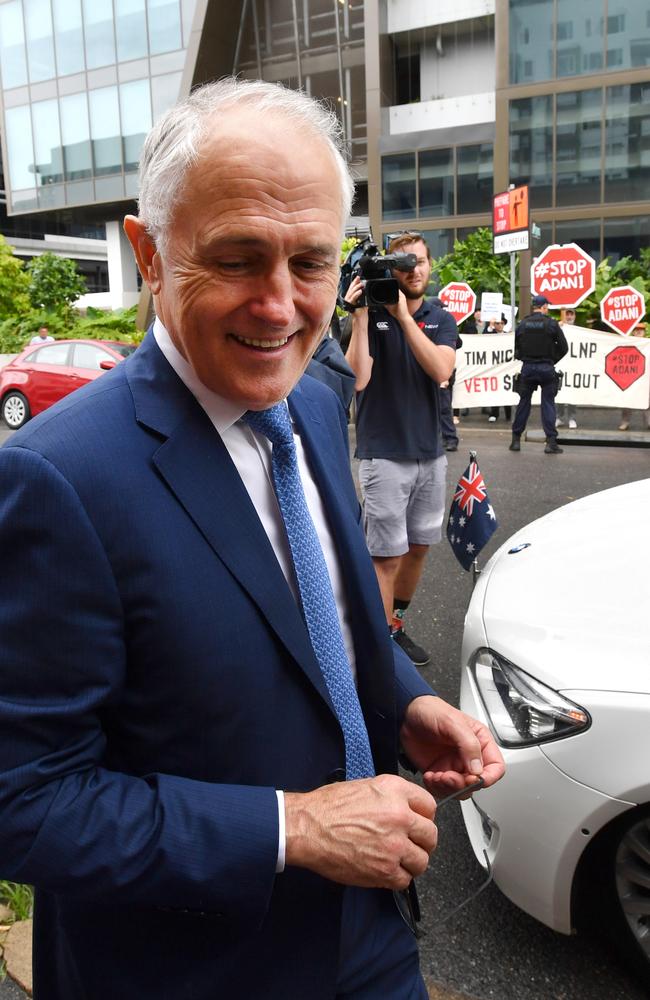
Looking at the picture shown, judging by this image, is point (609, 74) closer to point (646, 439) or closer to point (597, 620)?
point (646, 439)

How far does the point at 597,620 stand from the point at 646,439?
9582 mm

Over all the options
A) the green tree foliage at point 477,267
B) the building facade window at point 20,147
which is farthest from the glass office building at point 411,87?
the green tree foliage at point 477,267

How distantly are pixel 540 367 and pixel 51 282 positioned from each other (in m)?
29.7

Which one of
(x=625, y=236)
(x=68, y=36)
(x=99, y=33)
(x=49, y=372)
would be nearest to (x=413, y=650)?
(x=49, y=372)

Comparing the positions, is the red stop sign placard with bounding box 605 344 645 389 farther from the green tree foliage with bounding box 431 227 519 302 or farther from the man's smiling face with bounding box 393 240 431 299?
the man's smiling face with bounding box 393 240 431 299

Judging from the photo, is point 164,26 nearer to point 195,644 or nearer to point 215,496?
point 215,496

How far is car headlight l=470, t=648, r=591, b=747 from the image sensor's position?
2.00 metres

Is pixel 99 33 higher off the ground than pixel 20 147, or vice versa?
pixel 99 33

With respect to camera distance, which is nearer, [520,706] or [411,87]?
[520,706]

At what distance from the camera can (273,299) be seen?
1.11m

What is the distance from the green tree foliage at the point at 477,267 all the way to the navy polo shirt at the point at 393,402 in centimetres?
1610

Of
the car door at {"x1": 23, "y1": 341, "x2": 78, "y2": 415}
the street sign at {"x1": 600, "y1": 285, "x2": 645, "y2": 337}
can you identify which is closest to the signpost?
the street sign at {"x1": 600, "y1": 285, "x2": 645, "y2": 337}

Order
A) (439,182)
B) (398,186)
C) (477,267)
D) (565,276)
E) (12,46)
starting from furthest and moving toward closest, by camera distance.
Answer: (12,46), (398,186), (439,182), (477,267), (565,276)

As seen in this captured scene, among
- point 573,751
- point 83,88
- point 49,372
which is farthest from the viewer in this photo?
point 83,88
